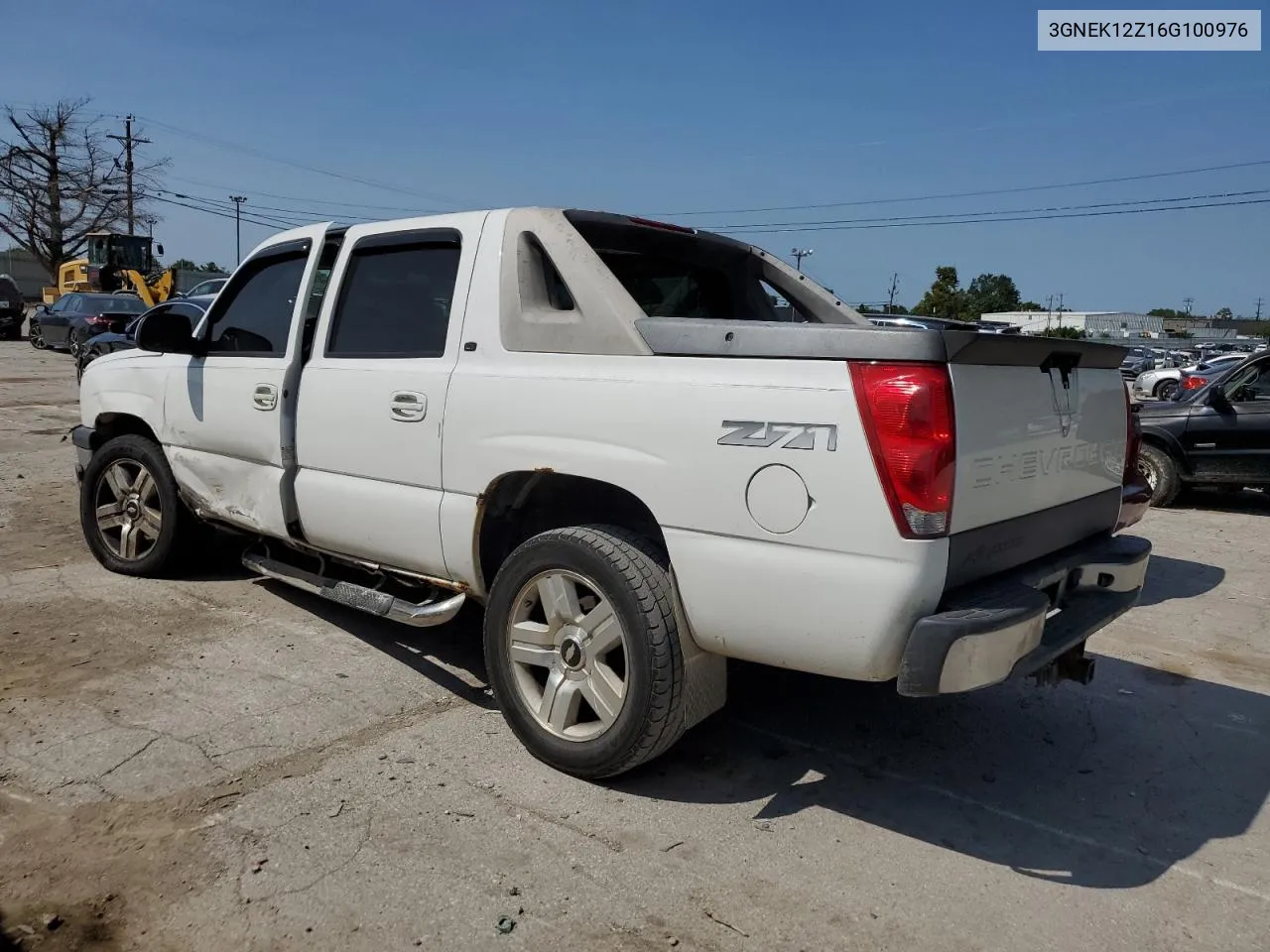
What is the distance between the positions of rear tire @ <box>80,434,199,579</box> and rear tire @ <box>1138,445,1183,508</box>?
842 cm

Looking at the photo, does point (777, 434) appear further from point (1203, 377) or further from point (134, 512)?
point (1203, 377)

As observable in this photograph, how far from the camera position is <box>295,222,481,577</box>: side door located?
3.85 m

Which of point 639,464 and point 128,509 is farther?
point 128,509

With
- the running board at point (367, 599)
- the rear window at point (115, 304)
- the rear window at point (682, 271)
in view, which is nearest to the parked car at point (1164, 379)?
the rear window at point (682, 271)

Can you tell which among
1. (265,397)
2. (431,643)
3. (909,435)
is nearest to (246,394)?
(265,397)

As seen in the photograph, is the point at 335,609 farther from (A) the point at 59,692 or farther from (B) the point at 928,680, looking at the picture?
(B) the point at 928,680

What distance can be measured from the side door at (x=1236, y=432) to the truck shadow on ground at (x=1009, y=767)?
5.39m

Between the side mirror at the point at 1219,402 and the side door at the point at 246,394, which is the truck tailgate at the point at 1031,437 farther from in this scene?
the side mirror at the point at 1219,402

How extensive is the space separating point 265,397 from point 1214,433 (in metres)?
8.49

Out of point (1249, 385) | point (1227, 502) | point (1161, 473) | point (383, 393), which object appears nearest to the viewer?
point (383, 393)

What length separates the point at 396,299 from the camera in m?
4.17

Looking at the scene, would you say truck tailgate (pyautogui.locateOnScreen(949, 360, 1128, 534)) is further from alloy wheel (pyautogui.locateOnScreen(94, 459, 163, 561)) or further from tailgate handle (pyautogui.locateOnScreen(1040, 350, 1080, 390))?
alloy wheel (pyautogui.locateOnScreen(94, 459, 163, 561))

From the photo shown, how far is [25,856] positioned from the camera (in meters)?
2.83

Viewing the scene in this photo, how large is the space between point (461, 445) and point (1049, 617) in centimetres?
218
